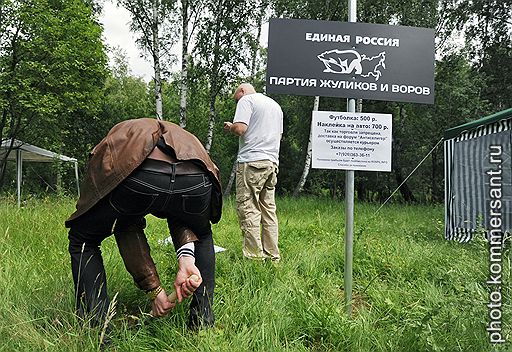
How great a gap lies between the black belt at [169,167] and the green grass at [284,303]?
2.64 feet

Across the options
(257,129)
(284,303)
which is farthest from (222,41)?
(284,303)

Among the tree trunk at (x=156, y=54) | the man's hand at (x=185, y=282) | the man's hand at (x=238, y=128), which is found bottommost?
the man's hand at (x=185, y=282)

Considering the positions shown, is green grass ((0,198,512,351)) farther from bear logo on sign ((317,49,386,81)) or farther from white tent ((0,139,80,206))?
white tent ((0,139,80,206))

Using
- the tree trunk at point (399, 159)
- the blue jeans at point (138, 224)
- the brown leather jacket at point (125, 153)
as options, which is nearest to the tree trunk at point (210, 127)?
the tree trunk at point (399, 159)

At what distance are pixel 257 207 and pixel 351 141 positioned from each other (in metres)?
1.38

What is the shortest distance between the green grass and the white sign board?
79 cm

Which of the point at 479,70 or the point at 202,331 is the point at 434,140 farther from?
the point at 202,331

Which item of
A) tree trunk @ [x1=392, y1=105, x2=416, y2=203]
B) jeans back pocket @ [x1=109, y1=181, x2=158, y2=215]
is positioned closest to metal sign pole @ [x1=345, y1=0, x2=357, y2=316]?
jeans back pocket @ [x1=109, y1=181, x2=158, y2=215]

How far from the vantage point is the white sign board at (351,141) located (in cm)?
296

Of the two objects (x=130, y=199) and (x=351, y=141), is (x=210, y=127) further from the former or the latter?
(x=130, y=199)

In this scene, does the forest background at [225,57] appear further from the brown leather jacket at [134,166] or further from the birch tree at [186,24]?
the brown leather jacket at [134,166]

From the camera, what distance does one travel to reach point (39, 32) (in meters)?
17.6

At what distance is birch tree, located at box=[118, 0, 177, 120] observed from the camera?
1714 centimetres

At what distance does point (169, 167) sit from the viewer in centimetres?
229
